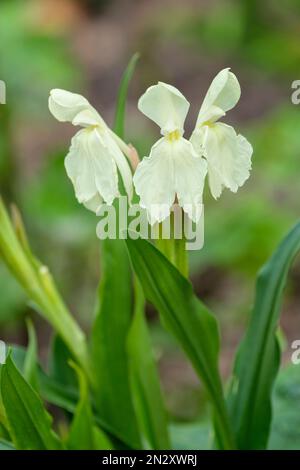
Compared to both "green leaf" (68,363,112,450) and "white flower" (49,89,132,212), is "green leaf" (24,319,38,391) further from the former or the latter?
"white flower" (49,89,132,212)

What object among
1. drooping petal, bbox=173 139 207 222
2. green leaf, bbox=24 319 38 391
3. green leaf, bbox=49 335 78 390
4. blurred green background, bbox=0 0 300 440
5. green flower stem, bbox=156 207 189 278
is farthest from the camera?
blurred green background, bbox=0 0 300 440

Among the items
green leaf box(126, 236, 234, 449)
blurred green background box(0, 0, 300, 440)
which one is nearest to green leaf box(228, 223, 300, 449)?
green leaf box(126, 236, 234, 449)

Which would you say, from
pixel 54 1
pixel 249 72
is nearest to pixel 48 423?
pixel 249 72

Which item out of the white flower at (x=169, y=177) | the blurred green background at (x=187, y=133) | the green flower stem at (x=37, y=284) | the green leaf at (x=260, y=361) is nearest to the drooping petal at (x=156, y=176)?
the white flower at (x=169, y=177)

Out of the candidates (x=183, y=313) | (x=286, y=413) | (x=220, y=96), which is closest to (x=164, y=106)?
(x=220, y=96)

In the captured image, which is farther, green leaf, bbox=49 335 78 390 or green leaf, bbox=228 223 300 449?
green leaf, bbox=49 335 78 390

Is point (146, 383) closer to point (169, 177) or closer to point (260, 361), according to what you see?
point (260, 361)
